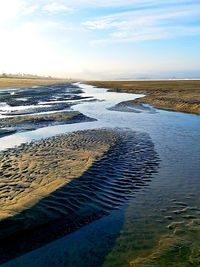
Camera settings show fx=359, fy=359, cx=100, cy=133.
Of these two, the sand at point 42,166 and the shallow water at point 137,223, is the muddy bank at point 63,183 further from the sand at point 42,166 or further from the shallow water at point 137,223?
the shallow water at point 137,223

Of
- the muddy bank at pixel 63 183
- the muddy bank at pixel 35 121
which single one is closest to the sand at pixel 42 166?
the muddy bank at pixel 63 183

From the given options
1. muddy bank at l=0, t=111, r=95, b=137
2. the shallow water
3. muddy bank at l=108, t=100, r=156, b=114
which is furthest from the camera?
muddy bank at l=108, t=100, r=156, b=114

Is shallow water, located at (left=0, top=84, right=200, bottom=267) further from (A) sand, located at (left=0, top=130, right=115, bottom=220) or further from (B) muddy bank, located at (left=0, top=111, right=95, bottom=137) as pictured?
(B) muddy bank, located at (left=0, top=111, right=95, bottom=137)

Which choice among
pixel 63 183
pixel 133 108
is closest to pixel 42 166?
pixel 63 183

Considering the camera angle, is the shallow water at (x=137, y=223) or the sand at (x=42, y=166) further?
the sand at (x=42, y=166)

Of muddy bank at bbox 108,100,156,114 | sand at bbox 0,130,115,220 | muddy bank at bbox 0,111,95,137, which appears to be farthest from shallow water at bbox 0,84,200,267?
muddy bank at bbox 108,100,156,114

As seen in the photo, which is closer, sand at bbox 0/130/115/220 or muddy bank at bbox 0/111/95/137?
sand at bbox 0/130/115/220

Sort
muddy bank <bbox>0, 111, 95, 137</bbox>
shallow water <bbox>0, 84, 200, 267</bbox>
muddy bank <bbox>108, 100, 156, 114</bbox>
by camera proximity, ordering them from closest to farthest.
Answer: shallow water <bbox>0, 84, 200, 267</bbox> → muddy bank <bbox>0, 111, 95, 137</bbox> → muddy bank <bbox>108, 100, 156, 114</bbox>

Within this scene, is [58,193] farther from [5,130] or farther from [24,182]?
[5,130]
